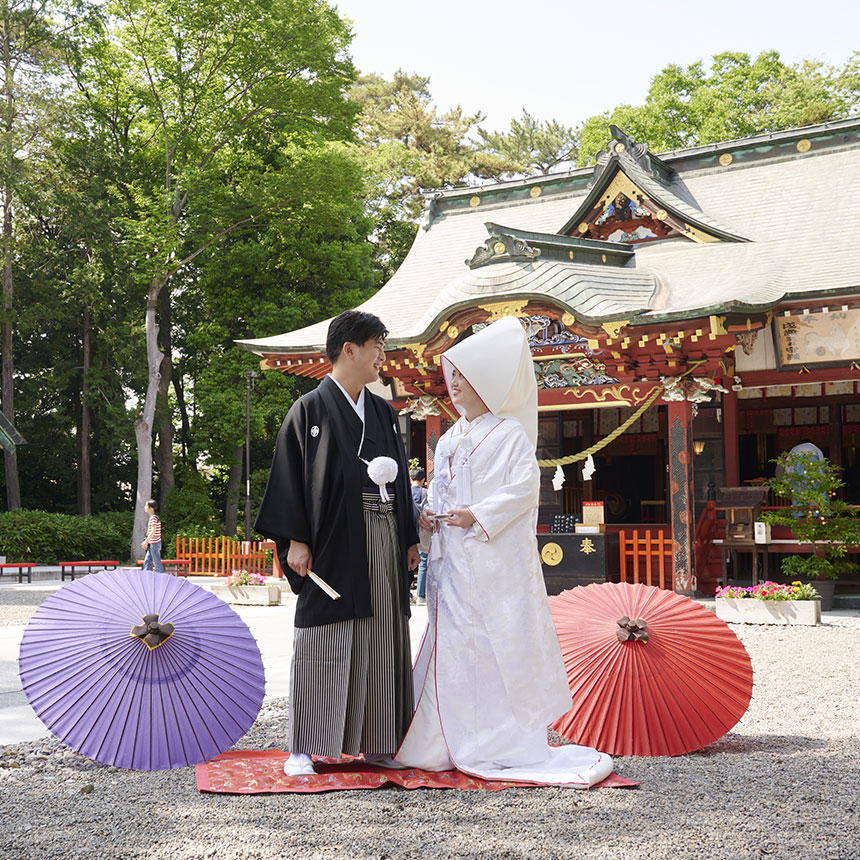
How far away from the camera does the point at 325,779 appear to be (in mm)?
3523

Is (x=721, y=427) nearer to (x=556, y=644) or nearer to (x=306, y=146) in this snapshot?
(x=556, y=644)

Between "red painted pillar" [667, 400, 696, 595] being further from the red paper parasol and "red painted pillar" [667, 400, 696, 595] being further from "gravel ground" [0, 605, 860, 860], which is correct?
the red paper parasol

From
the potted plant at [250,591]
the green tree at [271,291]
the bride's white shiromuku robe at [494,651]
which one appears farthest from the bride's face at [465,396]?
the green tree at [271,291]

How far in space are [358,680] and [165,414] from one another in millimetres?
22832

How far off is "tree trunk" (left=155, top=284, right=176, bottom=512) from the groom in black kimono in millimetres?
22434

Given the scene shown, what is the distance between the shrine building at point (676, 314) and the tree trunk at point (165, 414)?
40.7 feet

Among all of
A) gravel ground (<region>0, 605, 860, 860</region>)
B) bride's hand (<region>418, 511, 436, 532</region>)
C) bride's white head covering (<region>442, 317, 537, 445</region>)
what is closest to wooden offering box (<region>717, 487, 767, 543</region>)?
gravel ground (<region>0, 605, 860, 860</region>)

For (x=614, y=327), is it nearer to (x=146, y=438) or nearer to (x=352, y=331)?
(x=352, y=331)

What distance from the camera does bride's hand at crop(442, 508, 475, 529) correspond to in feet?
12.2

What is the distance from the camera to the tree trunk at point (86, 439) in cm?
2595

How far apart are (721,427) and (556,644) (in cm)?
879

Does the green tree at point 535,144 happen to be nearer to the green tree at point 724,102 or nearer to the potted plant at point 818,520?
the green tree at point 724,102

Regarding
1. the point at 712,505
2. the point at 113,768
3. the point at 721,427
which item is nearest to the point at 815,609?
the point at 712,505

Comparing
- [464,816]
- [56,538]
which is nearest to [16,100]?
[56,538]
